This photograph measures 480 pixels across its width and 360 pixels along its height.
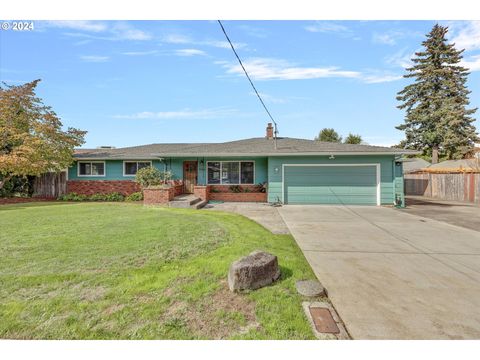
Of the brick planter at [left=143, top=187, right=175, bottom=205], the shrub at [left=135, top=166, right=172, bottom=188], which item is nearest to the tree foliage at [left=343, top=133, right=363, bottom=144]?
the shrub at [left=135, top=166, right=172, bottom=188]

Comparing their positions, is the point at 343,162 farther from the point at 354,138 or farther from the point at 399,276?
the point at 354,138

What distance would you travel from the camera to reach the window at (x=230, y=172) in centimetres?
1351

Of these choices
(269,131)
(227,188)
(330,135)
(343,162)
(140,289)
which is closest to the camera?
(140,289)

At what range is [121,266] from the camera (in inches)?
147

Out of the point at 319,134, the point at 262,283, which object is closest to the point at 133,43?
the point at 262,283

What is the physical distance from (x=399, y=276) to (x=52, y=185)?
16.9 meters

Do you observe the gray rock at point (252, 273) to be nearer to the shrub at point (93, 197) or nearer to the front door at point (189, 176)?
the front door at point (189, 176)

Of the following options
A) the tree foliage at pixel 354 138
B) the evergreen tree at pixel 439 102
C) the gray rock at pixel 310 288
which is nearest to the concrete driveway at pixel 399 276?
the gray rock at pixel 310 288

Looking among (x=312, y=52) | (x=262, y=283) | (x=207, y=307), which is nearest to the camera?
(x=207, y=307)

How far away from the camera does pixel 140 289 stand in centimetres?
304

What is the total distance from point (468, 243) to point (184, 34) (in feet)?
26.2

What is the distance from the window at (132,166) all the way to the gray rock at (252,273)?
12393mm

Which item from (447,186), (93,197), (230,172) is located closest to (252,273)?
(230,172)
